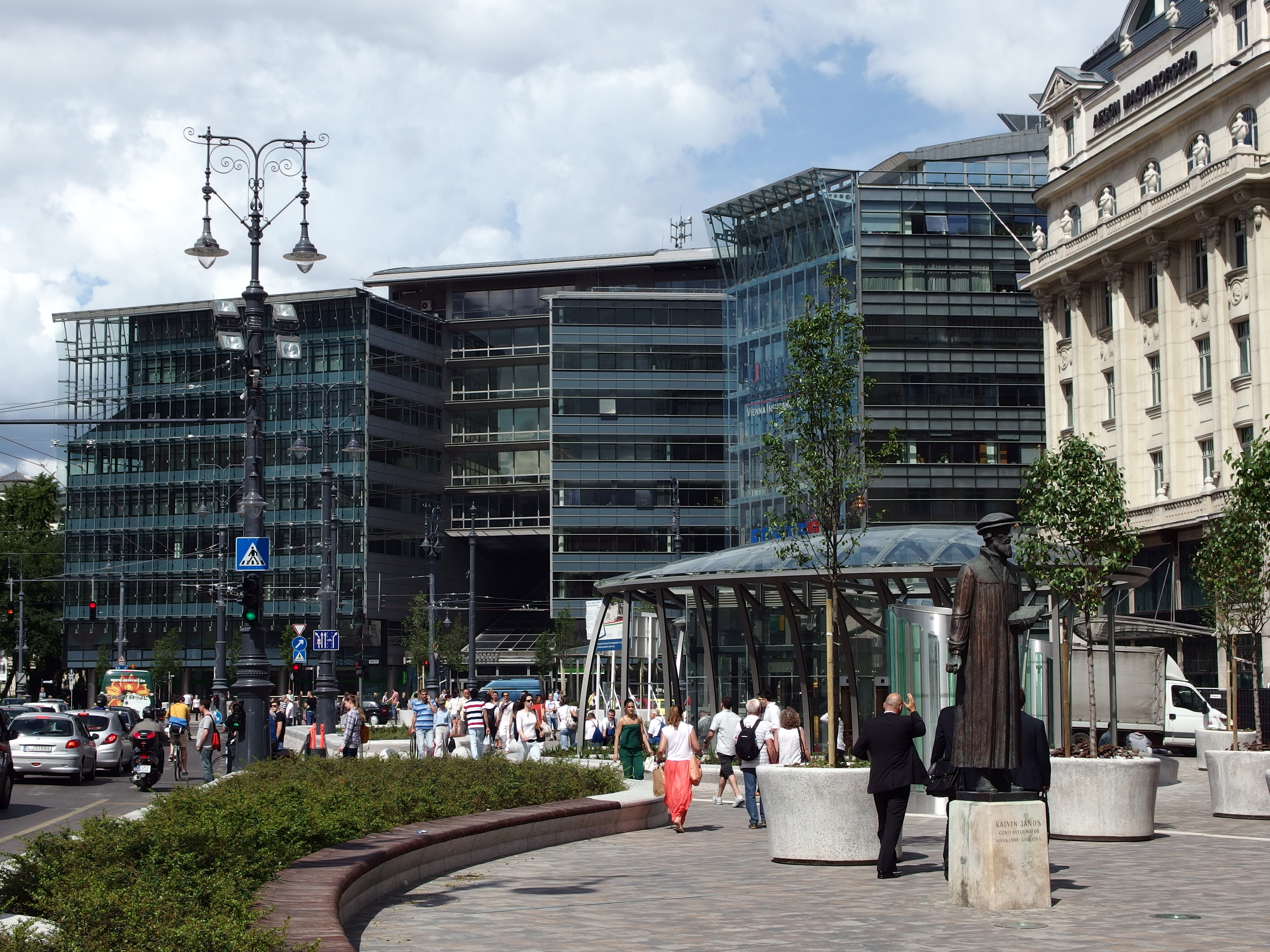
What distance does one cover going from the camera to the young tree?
→ 25719 millimetres

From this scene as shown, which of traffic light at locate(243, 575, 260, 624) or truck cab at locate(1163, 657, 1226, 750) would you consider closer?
traffic light at locate(243, 575, 260, 624)

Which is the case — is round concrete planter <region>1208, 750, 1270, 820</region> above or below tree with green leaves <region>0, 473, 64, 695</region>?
below

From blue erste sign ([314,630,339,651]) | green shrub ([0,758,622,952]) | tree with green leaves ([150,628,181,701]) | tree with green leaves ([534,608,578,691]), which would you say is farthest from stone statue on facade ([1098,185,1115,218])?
tree with green leaves ([150,628,181,701])

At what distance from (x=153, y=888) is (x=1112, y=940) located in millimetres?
6091

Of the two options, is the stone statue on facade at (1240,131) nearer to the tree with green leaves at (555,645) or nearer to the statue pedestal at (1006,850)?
the statue pedestal at (1006,850)

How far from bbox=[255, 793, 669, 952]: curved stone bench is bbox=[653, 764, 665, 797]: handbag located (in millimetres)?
99

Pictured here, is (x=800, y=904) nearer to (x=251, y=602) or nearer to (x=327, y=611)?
(x=251, y=602)

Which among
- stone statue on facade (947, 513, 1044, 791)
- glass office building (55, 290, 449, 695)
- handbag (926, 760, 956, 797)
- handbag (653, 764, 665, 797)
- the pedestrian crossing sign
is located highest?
glass office building (55, 290, 449, 695)

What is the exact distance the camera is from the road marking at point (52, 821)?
19.8 metres

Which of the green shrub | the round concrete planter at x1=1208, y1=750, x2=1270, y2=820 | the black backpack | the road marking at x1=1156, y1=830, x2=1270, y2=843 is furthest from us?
the black backpack

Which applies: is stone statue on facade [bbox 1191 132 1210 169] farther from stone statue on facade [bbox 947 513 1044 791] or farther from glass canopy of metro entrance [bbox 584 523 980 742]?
stone statue on facade [bbox 947 513 1044 791]

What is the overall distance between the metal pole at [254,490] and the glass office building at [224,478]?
2794 inches

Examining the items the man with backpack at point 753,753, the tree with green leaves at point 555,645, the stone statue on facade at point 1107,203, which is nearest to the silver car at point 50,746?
the man with backpack at point 753,753

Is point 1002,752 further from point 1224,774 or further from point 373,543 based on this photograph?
point 373,543
